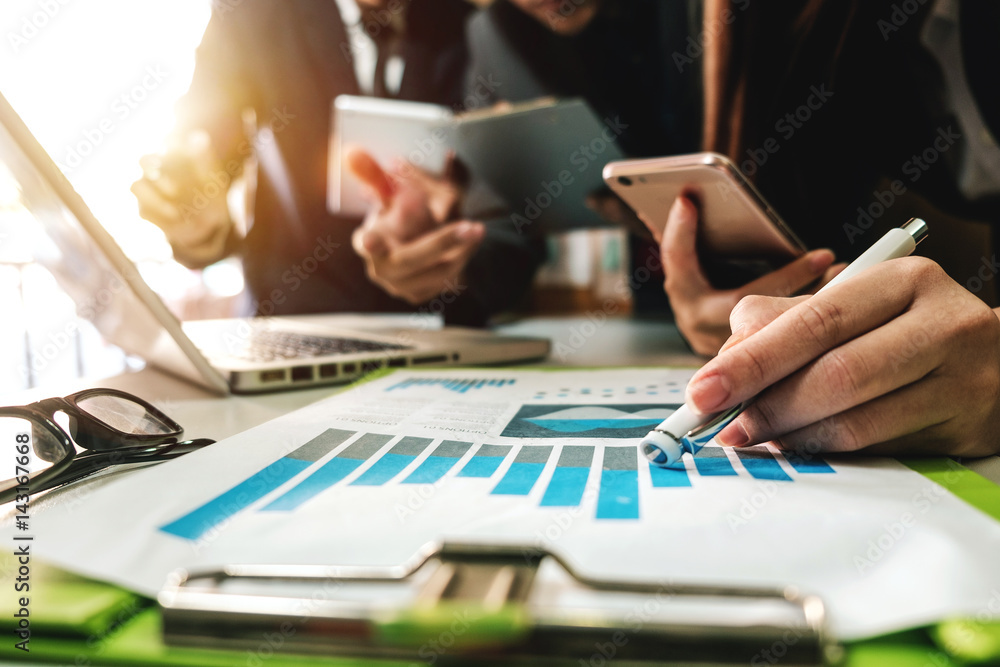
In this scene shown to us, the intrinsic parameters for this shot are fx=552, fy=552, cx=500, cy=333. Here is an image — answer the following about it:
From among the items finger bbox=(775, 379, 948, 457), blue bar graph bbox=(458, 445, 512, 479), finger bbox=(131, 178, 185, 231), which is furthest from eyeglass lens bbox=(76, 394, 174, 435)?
finger bbox=(131, 178, 185, 231)

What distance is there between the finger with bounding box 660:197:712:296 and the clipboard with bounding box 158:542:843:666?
1.48 feet

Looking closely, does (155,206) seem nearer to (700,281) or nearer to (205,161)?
(205,161)

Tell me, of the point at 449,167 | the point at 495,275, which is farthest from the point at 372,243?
the point at 495,275

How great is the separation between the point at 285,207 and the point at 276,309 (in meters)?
0.30

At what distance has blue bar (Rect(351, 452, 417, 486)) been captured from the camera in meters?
0.29

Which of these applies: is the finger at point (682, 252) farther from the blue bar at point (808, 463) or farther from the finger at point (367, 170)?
the finger at point (367, 170)

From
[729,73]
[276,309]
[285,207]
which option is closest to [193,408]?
[729,73]

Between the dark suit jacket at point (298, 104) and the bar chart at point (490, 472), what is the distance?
1233 mm

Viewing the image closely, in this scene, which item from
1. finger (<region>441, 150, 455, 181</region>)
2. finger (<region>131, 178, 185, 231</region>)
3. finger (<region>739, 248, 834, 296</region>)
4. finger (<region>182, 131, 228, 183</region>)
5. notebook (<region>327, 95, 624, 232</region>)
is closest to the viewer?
finger (<region>739, 248, 834, 296</region>)

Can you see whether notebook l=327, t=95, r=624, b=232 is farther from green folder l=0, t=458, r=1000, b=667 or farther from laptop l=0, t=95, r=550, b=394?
green folder l=0, t=458, r=1000, b=667

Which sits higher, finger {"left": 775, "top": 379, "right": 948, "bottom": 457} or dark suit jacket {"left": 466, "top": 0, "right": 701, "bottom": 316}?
dark suit jacket {"left": 466, "top": 0, "right": 701, "bottom": 316}

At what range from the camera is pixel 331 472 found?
0.99ft

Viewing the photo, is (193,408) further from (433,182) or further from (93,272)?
(433,182)

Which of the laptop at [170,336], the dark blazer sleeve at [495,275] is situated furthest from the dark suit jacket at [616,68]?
the laptop at [170,336]
